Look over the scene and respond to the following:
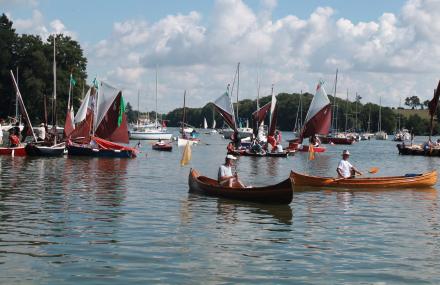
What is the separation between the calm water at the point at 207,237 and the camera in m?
15.8

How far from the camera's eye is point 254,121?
7988cm

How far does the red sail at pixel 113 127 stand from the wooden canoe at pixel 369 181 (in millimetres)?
28539

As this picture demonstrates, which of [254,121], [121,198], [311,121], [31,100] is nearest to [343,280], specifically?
[121,198]

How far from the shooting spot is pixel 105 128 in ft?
204

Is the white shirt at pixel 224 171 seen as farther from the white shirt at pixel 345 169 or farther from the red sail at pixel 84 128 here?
the red sail at pixel 84 128

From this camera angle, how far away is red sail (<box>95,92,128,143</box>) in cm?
6148

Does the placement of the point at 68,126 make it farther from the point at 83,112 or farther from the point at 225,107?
the point at 225,107

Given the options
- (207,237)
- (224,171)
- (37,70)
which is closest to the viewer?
(207,237)

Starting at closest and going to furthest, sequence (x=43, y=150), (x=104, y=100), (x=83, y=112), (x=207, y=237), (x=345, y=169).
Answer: (x=207, y=237) → (x=345, y=169) → (x=43, y=150) → (x=104, y=100) → (x=83, y=112)

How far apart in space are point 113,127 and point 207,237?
42790 millimetres

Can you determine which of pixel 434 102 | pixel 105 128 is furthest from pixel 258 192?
pixel 434 102

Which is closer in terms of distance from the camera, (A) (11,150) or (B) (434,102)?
(A) (11,150)

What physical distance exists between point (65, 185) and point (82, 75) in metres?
92.7

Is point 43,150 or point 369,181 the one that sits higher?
point 43,150
